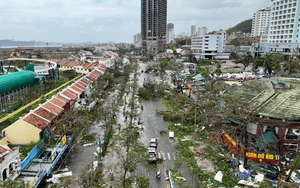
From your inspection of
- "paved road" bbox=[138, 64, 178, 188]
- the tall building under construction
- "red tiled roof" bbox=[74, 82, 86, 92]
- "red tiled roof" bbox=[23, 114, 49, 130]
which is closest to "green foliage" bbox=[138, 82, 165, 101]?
"paved road" bbox=[138, 64, 178, 188]

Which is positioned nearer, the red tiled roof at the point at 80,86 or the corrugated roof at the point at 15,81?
the corrugated roof at the point at 15,81

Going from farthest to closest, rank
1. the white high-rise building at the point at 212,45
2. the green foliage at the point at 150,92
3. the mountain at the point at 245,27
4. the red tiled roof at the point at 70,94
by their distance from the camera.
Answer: the mountain at the point at 245,27 < the white high-rise building at the point at 212,45 < the green foliage at the point at 150,92 < the red tiled roof at the point at 70,94

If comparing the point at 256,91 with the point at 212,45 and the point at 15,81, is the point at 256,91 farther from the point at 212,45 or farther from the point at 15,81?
the point at 212,45

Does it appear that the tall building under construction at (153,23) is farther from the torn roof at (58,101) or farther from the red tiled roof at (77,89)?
Answer: the torn roof at (58,101)

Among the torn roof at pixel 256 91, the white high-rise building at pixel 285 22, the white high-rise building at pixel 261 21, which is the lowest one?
the torn roof at pixel 256 91

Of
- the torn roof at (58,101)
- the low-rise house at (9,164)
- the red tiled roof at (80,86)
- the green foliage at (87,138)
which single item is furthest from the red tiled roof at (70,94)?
the low-rise house at (9,164)

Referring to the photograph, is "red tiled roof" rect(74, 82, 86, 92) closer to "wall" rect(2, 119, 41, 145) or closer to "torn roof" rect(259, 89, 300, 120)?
"wall" rect(2, 119, 41, 145)
